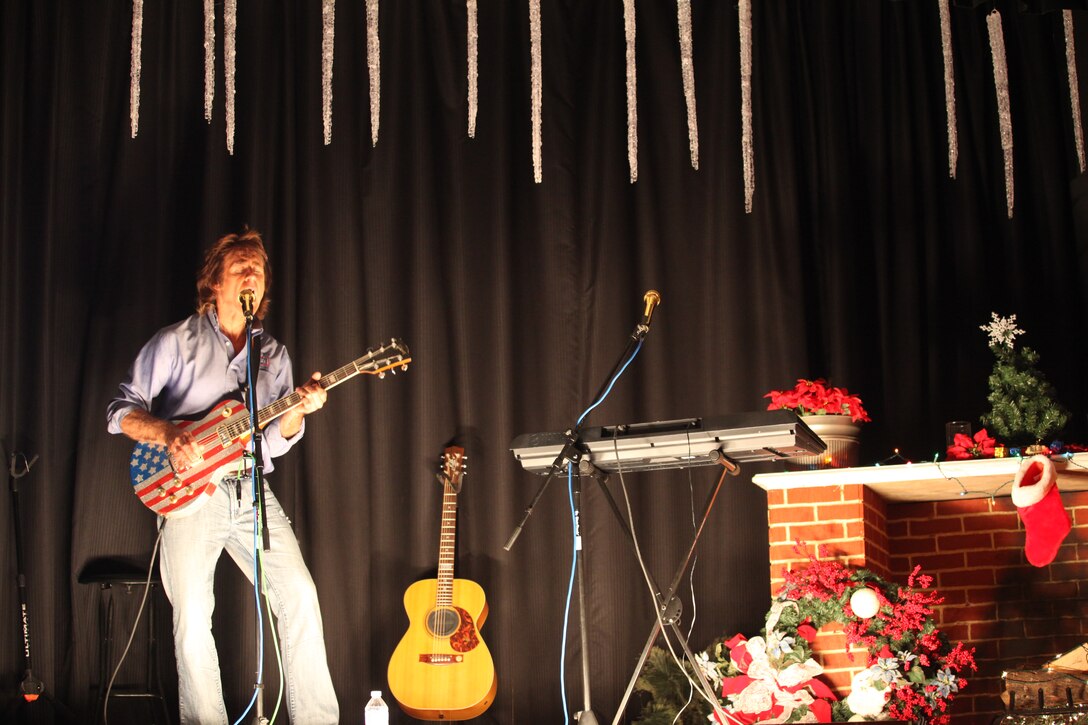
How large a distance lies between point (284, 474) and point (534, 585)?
48.5 inches

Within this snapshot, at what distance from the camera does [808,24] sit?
5.48 meters

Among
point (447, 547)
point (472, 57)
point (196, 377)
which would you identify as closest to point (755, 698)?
point (447, 547)

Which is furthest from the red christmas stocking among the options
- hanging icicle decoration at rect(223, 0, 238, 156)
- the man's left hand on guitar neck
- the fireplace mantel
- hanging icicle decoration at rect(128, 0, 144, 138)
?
hanging icicle decoration at rect(128, 0, 144, 138)

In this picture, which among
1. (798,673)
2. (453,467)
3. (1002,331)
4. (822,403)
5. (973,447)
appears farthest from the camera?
(453,467)

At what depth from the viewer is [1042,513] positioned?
3.85 meters

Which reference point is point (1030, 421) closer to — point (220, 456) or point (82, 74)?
point (220, 456)

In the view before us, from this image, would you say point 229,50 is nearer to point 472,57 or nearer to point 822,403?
point 472,57

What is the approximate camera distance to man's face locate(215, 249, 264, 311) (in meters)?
5.25

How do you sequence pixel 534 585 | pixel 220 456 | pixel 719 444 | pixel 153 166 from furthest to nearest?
pixel 153 166 → pixel 534 585 → pixel 220 456 → pixel 719 444

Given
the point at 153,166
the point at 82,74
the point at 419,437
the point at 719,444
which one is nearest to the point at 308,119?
the point at 153,166

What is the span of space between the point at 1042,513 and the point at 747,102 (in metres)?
2.45

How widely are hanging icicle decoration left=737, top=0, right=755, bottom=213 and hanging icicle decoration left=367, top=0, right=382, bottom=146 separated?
1742mm

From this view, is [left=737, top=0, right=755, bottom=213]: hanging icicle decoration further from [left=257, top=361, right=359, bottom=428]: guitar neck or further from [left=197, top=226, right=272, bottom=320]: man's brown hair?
[left=197, top=226, right=272, bottom=320]: man's brown hair

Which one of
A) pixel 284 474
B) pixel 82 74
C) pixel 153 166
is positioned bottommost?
pixel 284 474
